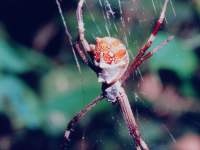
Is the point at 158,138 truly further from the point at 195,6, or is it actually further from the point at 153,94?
the point at 195,6

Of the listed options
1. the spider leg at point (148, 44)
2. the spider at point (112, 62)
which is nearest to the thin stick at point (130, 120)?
the spider at point (112, 62)

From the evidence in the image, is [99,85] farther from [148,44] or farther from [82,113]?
[148,44]

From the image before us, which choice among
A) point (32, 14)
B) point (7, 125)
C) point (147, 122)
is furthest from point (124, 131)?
point (32, 14)

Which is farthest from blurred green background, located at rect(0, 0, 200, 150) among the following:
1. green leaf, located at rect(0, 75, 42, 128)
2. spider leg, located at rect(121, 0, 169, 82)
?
spider leg, located at rect(121, 0, 169, 82)

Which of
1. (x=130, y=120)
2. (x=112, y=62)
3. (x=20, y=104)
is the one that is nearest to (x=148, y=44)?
(x=112, y=62)

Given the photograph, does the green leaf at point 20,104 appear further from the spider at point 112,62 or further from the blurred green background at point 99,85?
the spider at point 112,62

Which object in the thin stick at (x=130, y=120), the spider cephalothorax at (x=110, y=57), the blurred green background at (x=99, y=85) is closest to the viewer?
the spider cephalothorax at (x=110, y=57)
